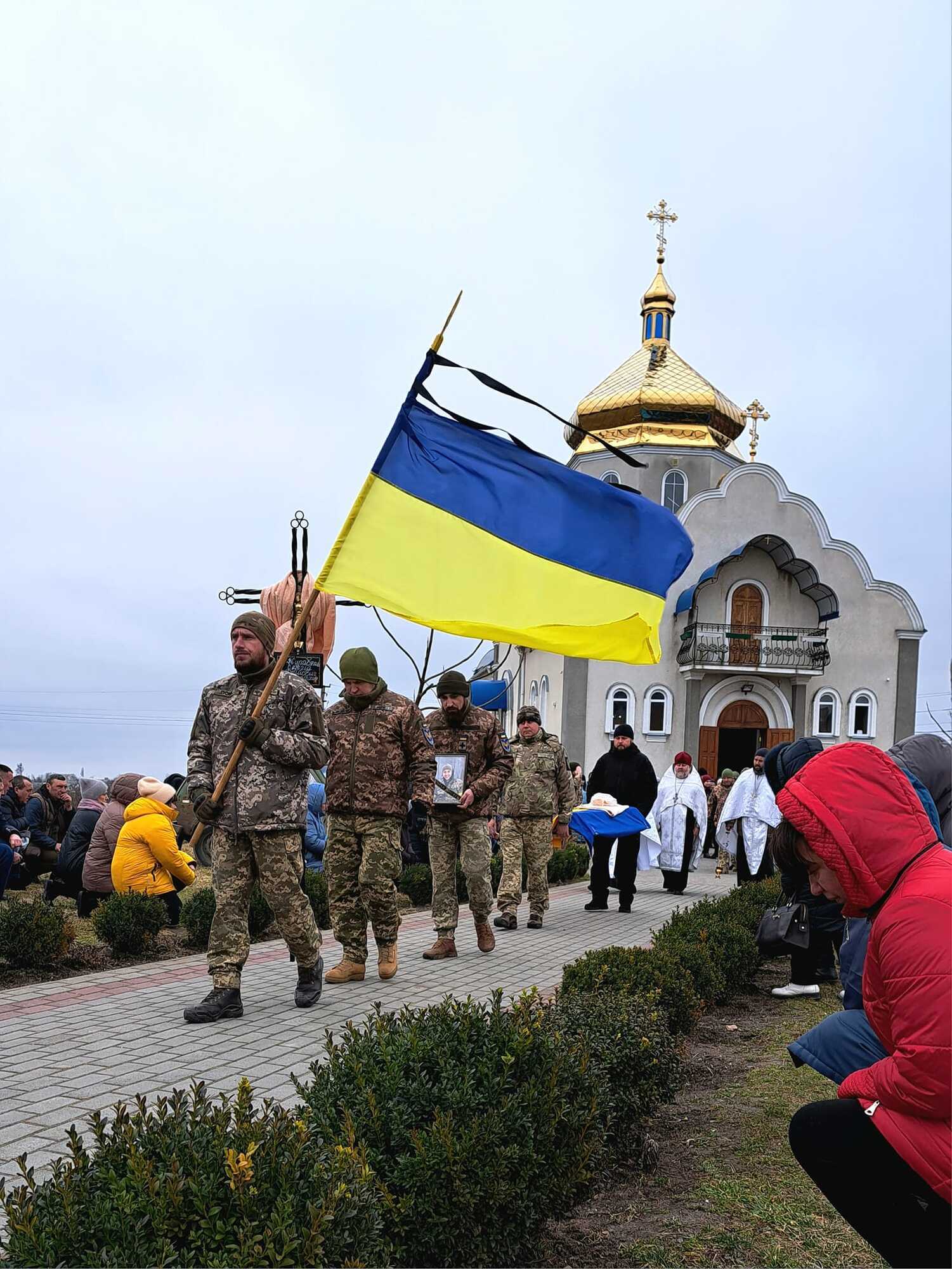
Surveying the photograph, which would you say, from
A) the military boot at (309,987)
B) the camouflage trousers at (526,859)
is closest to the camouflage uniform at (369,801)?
the military boot at (309,987)

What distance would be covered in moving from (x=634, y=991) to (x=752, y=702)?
3273cm

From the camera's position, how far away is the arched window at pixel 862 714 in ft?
125

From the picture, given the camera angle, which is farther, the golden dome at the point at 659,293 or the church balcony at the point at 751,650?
the golden dome at the point at 659,293

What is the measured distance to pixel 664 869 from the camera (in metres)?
17.0

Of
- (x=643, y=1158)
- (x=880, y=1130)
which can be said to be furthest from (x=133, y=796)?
(x=880, y=1130)

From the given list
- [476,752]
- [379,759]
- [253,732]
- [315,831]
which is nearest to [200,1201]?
[253,732]

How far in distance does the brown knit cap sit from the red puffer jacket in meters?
4.29

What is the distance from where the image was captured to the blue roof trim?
1468 inches

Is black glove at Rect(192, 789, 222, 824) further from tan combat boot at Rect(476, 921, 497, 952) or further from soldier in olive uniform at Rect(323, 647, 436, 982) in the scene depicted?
tan combat boot at Rect(476, 921, 497, 952)

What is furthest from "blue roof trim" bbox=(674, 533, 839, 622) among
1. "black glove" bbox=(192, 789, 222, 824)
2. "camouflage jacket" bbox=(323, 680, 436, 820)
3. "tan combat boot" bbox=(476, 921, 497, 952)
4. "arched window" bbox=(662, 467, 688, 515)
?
"black glove" bbox=(192, 789, 222, 824)

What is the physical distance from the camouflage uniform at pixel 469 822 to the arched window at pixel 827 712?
98.6 ft

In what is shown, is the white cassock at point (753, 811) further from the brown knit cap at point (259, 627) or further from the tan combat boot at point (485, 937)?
the brown knit cap at point (259, 627)

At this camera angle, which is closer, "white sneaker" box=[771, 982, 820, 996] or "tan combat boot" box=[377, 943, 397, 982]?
"tan combat boot" box=[377, 943, 397, 982]

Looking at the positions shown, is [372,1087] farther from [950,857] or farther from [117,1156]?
[950,857]
